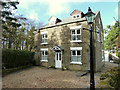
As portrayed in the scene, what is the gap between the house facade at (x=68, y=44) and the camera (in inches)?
453

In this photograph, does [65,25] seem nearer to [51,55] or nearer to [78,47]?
[78,47]

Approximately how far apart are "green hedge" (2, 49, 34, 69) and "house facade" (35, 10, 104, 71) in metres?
2.36

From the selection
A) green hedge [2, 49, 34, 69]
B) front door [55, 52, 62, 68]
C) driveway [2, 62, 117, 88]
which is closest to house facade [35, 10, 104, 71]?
front door [55, 52, 62, 68]

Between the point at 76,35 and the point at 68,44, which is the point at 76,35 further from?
the point at 68,44

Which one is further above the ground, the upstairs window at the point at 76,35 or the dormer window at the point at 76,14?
the dormer window at the point at 76,14

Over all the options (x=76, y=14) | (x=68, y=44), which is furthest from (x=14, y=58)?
(x=76, y=14)

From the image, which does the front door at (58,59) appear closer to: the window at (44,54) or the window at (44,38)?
the window at (44,54)

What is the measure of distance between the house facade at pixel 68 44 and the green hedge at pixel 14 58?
2.36 m

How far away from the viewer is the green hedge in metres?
11.2

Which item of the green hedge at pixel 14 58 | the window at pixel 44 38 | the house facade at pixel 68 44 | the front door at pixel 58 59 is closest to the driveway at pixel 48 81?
the green hedge at pixel 14 58

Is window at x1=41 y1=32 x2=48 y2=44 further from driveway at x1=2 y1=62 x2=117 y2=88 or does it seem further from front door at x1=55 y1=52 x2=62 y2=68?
driveway at x1=2 y1=62 x2=117 y2=88

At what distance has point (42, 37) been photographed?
52.1 feet

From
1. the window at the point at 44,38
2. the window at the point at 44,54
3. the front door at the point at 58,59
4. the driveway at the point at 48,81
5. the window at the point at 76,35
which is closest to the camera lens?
the driveway at the point at 48,81

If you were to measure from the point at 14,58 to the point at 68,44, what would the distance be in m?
8.61
